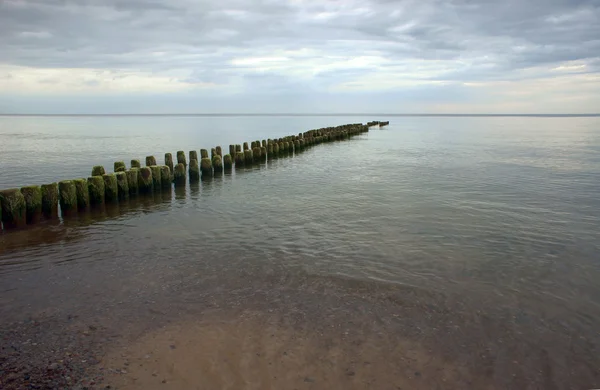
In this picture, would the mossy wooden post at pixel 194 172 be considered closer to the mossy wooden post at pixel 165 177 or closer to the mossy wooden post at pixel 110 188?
the mossy wooden post at pixel 165 177

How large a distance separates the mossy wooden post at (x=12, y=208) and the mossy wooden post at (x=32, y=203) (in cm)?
13

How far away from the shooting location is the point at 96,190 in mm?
12727

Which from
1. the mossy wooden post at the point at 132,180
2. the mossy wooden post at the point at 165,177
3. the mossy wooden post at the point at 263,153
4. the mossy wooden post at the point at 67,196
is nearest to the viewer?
the mossy wooden post at the point at 67,196

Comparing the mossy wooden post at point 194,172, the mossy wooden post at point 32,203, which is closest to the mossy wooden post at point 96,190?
the mossy wooden post at point 32,203

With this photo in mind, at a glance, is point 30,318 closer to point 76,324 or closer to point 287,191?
point 76,324

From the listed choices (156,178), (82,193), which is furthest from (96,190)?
(156,178)

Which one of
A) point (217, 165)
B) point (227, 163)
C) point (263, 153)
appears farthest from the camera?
point (263, 153)

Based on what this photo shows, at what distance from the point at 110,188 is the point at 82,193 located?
1.10 metres

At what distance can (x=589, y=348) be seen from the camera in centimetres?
526

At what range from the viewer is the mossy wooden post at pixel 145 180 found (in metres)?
14.7

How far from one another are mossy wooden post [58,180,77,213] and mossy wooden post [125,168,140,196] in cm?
234

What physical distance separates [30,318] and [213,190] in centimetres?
1046

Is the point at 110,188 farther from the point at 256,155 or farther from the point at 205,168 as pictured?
the point at 256,155

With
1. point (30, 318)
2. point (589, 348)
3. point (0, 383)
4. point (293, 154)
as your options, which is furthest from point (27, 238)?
point (293, 154)
